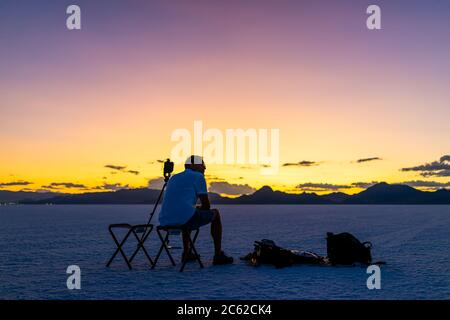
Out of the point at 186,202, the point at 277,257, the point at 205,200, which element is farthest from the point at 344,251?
the point at 186,202

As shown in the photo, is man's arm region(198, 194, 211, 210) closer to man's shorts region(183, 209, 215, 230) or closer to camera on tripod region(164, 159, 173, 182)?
man's shorts region(183, 209, 215, 230)

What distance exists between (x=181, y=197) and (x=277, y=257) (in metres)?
2.17

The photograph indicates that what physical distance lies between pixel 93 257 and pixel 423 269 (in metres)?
6.92

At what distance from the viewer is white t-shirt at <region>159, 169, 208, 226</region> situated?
8297 mm

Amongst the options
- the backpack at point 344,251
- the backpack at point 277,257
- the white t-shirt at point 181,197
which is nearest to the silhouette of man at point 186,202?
the white t-shirt at point 181,197

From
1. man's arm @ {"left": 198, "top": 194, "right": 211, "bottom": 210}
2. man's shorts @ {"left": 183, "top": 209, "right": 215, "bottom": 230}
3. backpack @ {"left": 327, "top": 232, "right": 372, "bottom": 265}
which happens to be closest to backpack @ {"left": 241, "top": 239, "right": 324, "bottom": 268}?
backpack @ {"left": 327, "top": 232, "right": 372, "bottom": 265}

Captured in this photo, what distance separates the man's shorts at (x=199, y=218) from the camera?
328 inches

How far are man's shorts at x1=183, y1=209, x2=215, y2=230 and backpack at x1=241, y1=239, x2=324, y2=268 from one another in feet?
4.08

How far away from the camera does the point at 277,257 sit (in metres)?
9.09

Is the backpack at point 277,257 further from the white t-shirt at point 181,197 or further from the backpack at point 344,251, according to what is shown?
the white t-shirt at point 181,197

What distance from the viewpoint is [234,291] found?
660cm

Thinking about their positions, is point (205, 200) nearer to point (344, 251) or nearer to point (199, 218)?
point (199, 218)

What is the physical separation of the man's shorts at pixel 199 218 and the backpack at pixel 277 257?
4.08 feet
